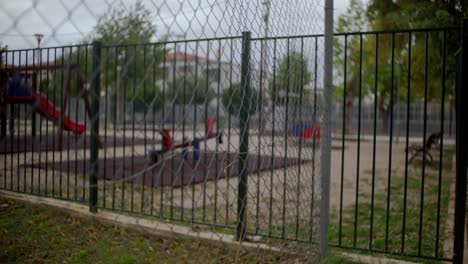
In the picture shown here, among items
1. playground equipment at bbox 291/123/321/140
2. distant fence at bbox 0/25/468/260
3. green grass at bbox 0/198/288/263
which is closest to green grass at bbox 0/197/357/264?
green grass at bbox 0/198/288/263

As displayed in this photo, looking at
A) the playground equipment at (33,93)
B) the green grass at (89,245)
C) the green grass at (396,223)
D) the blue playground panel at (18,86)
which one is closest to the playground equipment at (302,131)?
the green grass at (89,245)

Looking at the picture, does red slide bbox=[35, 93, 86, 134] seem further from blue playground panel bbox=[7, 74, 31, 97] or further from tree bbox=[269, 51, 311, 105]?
tree bbox=[269, 51, 311, 105]

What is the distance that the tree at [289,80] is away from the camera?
2615mm

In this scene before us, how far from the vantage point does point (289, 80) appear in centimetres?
269

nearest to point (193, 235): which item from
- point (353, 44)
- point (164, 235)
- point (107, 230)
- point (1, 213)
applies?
point (164, 235)

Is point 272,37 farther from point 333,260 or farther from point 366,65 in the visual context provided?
point 366,65

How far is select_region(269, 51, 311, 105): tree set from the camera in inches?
103

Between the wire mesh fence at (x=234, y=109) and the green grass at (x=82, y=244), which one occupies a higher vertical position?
the wire mesh fence at (x=234, y=109)

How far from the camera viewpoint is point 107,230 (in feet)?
12.1

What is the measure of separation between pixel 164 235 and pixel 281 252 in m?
1.24

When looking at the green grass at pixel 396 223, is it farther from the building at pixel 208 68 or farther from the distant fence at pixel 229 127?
the building at pixel 208 68

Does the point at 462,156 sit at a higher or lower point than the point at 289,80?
lower

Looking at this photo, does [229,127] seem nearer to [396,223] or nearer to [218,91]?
[218,91]

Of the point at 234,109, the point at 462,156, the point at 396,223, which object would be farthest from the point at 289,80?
the point at 396,223
